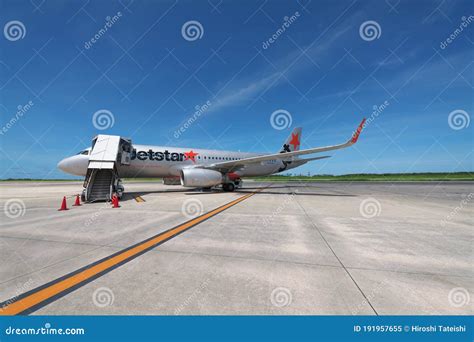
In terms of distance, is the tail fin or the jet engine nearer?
the jet engine

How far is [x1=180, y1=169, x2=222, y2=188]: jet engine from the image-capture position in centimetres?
1473

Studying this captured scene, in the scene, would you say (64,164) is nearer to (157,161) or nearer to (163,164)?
(157,161)

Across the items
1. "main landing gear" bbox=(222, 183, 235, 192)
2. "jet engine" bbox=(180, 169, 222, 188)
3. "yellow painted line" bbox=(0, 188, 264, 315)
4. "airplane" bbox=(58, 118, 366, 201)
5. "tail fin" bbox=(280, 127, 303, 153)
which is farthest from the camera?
"tail fin" bbox=(280, 127, 303, 153)

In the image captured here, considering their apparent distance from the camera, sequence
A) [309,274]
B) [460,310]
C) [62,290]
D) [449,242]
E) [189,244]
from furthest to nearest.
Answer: [449,242] < [189,244] < [309,274] < [62,290] < [460,310]

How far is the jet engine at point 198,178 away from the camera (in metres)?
14.7

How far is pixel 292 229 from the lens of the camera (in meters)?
5.31

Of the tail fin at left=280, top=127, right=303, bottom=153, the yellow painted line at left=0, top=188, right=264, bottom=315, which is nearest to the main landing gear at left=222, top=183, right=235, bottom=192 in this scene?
the tail fin at left=280, top=127, right=303, bottom=153

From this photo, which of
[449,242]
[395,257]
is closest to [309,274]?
[395,257]

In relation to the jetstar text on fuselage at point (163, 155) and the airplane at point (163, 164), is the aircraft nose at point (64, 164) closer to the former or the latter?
the airplane at point (163, 164)

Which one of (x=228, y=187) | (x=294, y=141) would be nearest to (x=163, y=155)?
(x=228, y=187)

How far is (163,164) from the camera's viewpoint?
52.2ft

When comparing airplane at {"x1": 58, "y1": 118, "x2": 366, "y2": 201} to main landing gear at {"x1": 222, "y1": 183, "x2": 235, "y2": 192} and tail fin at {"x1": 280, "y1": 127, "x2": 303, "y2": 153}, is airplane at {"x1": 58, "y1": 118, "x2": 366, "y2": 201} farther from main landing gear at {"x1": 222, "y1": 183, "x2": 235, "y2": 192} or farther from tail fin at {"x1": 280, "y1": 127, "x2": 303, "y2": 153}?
tail fin at {"x1": 280, "y1": 127, "x2": 303, "y2": 153}

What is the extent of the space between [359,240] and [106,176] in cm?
1347
